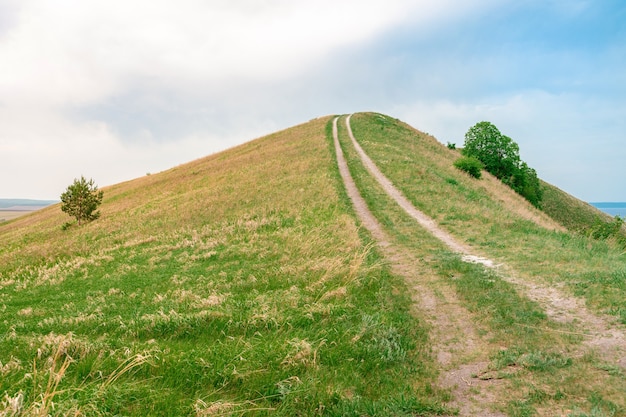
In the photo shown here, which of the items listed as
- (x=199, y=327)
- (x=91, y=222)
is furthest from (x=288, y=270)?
(x=91, y=222)

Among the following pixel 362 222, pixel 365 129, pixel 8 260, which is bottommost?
pixel 8 260

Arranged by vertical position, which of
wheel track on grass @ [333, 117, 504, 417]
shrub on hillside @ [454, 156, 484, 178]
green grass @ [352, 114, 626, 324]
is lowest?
wheel track on grass @ [333, 117, 504, 417]

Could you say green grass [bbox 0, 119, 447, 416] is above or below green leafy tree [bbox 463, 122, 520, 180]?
below

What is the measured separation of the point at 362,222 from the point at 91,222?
26.8 m

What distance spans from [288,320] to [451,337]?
3399mm

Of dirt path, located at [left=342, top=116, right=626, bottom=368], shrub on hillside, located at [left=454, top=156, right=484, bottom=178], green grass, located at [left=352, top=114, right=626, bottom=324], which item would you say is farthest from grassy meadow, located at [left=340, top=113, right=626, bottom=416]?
shrub on hillside, located at [left=454, top=156, right=484, bottom=178]

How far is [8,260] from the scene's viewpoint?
2417 centimetres

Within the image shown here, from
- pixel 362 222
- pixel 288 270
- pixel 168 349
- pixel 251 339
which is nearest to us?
pixel 168 349

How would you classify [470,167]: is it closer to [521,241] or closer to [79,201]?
[521,241]

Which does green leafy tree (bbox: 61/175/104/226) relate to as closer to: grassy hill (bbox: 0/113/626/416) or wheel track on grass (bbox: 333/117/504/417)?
grassy hill (bbox: 0/113/626/416)

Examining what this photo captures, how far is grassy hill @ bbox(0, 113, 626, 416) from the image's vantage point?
18.6 ft

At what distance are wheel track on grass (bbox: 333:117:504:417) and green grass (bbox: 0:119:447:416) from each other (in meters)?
0.31

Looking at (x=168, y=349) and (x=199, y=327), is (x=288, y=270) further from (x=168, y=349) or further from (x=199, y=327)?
(x=168, y=349)

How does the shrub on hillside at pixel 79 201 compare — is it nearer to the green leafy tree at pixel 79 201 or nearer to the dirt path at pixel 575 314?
the green leafy tree at pixel 79 201
